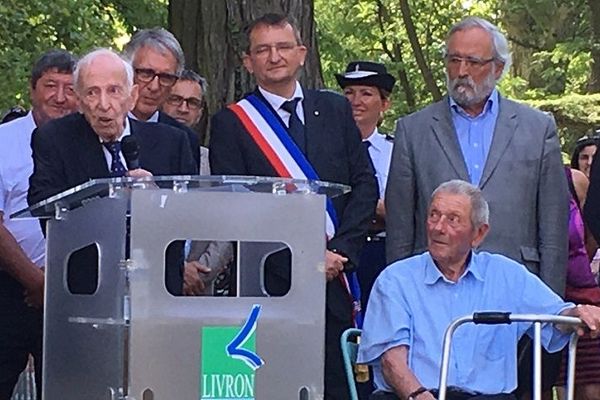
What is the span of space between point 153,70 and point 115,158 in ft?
4.04

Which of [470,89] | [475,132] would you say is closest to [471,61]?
[470,89]

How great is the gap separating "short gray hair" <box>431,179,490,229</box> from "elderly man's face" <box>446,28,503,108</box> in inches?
26.2

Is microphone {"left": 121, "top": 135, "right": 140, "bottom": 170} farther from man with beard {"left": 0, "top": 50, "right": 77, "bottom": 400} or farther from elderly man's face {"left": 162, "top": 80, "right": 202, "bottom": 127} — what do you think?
elderly man's face {"left": 162, "top": 80, "right": 202, "bottom": 127}

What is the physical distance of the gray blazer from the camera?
21.1ft

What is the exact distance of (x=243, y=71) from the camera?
8.78m

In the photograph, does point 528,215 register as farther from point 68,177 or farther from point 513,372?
point 68,177

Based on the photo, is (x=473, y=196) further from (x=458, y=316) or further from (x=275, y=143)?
(x=275, y=143)

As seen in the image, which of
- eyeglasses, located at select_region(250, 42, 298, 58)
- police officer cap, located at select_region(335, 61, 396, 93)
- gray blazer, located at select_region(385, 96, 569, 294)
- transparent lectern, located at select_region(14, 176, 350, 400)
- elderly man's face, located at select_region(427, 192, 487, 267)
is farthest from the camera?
police officer cap, located at select_region(335, 61, 396, 93)

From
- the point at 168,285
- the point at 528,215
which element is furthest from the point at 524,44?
the point at 168,285

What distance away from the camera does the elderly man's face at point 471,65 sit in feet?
21.3

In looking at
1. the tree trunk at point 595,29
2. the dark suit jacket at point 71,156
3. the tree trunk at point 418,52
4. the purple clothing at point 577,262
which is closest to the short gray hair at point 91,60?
the dark suit jacket at point 71,156

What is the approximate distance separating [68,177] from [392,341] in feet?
4.87

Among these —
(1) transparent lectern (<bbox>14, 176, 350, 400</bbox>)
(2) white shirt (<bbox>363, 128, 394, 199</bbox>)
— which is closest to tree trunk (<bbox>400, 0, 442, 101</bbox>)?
(2) white shirt (<bbox>363, 128, 394, 199</bbox>)

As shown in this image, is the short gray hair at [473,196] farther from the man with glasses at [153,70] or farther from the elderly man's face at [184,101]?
the elderly man's face at [184,101]
